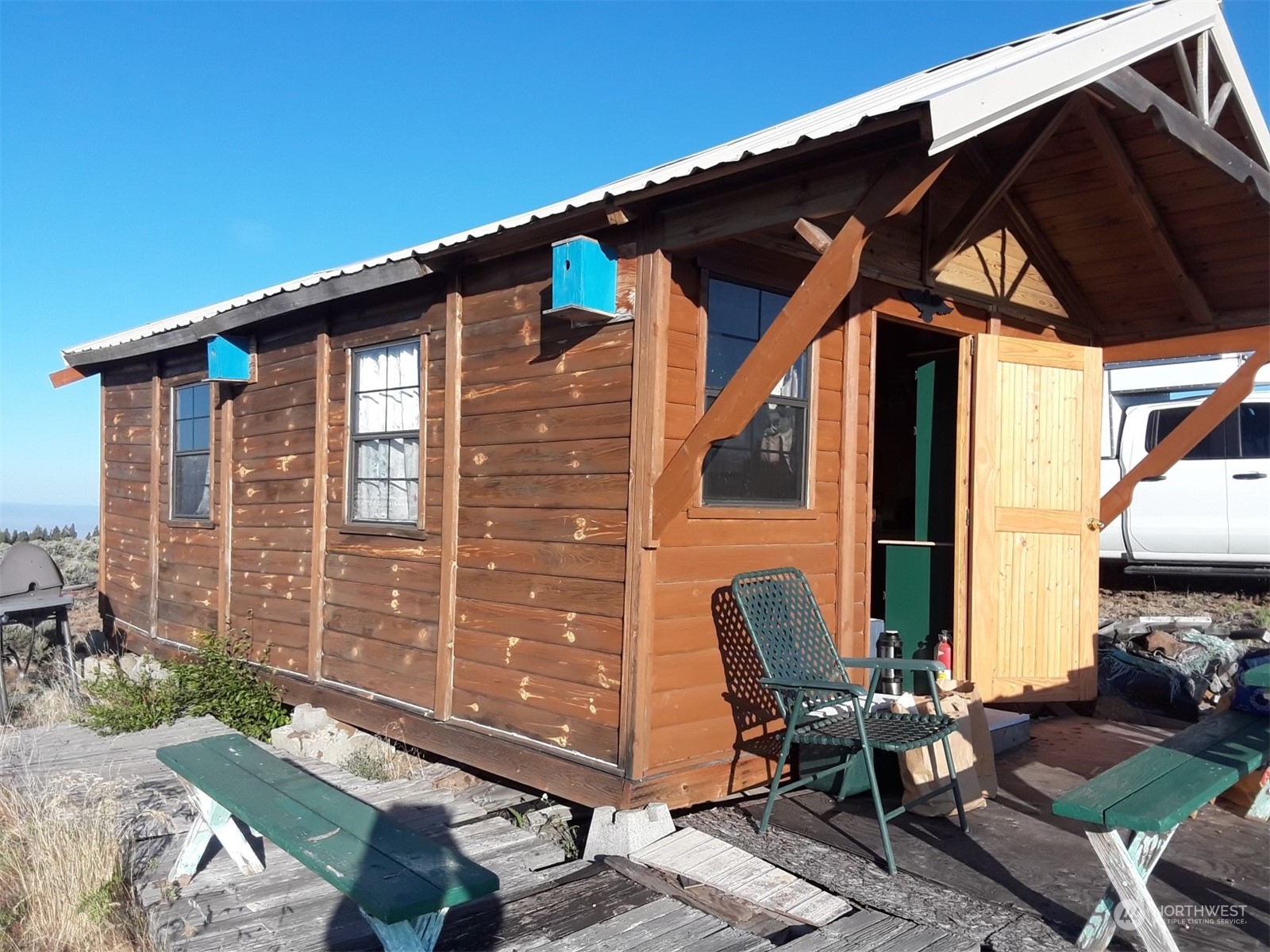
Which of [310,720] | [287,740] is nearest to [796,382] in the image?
[310,720]

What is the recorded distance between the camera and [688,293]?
14.7ft

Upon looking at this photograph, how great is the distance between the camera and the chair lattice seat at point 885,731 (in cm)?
386

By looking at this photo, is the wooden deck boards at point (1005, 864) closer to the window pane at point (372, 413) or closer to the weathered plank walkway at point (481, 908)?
the weathered plank walkway at point (481, 908)

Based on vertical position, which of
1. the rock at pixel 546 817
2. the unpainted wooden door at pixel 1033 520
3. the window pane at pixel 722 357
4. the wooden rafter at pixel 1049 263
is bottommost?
the rock at pixel 546 817

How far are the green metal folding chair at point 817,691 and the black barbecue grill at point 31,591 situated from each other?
6754 mm

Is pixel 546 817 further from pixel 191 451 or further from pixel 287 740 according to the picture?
pixel 191 451

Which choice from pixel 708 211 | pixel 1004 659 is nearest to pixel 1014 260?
pixel 1004 659

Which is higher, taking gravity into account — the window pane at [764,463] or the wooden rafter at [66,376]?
the wooden rafter at [66,376]

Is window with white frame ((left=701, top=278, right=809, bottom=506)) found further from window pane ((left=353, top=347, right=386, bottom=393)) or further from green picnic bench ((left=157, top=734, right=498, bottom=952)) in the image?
window pane ((left=353, top=347, right=386, bottom=393))

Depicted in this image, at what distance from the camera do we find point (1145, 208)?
555 centimetres

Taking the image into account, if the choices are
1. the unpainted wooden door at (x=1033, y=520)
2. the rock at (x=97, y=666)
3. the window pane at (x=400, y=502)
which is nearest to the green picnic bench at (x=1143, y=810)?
the unpainted wooden door at (x=1033, y=520)

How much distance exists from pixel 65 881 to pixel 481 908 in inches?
65.2

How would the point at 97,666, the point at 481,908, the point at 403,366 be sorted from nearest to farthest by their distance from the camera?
the point at 481,908 < the point at 403,366 < the point at 97,666

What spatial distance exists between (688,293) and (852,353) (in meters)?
1.24
